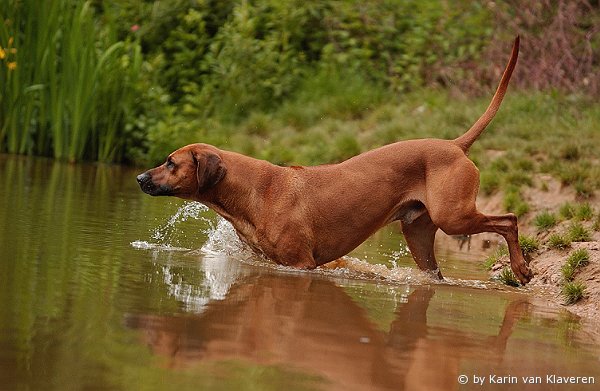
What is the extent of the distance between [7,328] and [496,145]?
334 inches

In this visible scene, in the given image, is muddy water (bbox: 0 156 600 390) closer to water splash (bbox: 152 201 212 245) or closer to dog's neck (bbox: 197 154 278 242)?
water splash (bbox: 152 201 212 245)

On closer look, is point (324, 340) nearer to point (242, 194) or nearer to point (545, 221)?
→ point (242, 194)

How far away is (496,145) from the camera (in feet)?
41.7

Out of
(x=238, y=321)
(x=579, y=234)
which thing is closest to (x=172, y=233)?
(x=579, y=234)

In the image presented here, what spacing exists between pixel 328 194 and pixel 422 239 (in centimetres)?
86

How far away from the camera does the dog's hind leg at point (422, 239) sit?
8555 mm

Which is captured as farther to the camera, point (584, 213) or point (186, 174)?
point (584, 213)

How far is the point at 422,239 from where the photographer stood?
8641 mm

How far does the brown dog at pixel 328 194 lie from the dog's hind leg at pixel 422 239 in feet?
0.66

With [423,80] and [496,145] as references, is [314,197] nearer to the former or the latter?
[496,145]

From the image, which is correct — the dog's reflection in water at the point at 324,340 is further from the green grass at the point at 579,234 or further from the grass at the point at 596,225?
the grass at the point at 596,225

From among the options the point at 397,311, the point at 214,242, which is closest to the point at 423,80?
the point at 214,242

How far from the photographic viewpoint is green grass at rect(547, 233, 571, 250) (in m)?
8.80

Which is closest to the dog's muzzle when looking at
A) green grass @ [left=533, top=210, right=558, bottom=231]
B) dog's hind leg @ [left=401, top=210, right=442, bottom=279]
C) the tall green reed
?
dog's hind leg @ [left=401, top=210, right=442, bottom=279]
